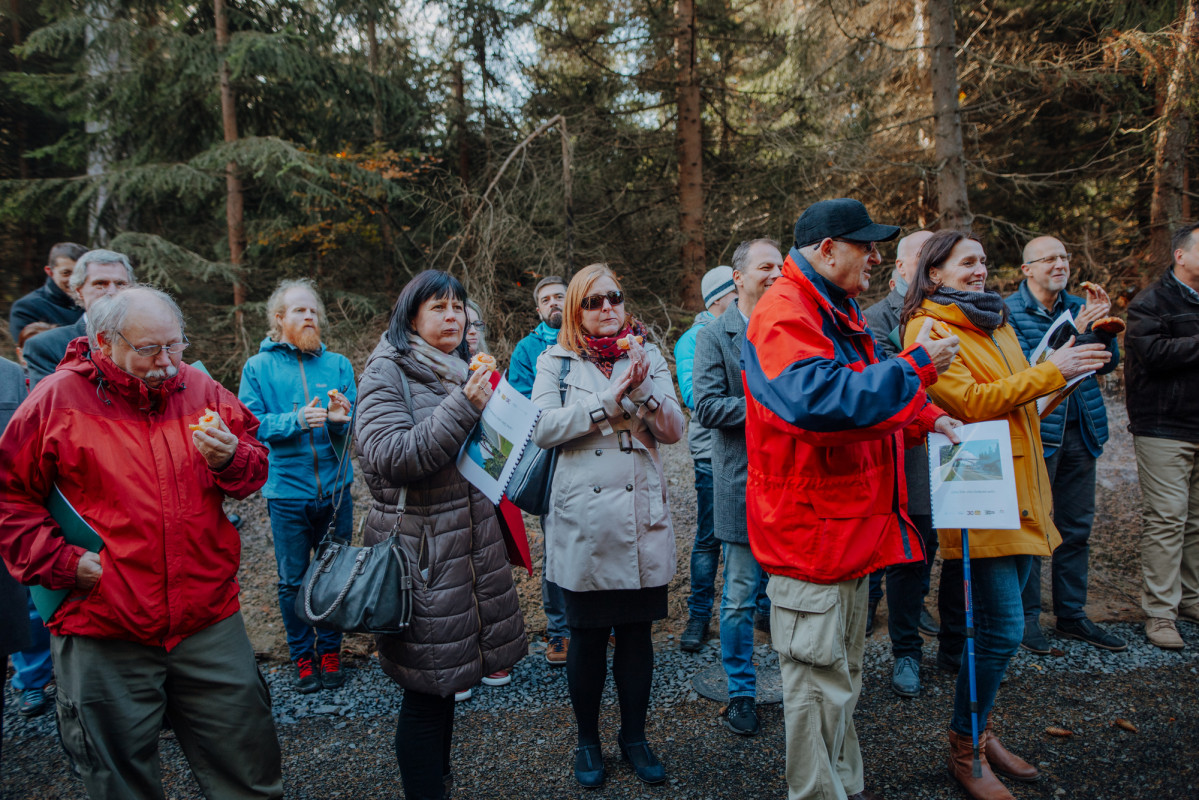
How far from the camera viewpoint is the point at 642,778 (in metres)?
2.89

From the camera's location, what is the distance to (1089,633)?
13.6ft

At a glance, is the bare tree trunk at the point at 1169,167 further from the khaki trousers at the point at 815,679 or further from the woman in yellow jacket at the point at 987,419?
the khaki trousers at the point at 815,679

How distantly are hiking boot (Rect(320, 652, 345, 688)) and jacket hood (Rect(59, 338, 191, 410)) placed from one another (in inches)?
88.5

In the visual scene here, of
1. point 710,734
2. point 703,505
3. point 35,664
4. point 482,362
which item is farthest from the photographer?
point 703,505

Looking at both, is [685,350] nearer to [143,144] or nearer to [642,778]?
[642,778]

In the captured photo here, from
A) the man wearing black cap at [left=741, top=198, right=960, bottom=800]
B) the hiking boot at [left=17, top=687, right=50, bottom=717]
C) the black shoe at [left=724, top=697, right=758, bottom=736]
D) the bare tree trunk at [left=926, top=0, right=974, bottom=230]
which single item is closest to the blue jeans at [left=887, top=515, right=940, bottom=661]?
the black shoe at [left=724, top=697, right=758, bottom=736]

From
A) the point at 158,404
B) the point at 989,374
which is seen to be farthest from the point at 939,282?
the point at 158,404

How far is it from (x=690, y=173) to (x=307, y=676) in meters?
8.42

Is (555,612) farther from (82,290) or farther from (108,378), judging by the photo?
(82,290)

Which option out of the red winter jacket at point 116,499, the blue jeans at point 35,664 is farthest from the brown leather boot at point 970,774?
the blue jeans at point 35,664

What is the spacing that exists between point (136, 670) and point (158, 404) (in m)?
0.89

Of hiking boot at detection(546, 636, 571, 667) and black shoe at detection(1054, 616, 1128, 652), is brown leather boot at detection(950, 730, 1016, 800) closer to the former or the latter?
black shoe at detection(1054, 616, 1128, 652)

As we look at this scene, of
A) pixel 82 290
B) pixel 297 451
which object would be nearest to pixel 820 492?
pixel 297 451

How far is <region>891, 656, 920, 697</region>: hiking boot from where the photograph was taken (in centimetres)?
360
